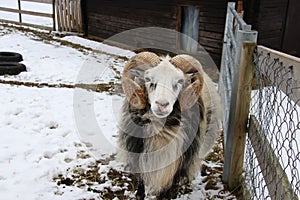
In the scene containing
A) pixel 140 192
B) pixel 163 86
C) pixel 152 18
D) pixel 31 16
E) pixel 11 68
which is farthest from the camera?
pixel 31 16

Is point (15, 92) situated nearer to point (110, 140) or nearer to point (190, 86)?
point (110, 140)

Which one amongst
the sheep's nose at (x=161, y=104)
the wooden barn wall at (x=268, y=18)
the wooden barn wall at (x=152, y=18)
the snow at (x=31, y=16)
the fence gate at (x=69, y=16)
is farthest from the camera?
the snow at (x=31, y=16)

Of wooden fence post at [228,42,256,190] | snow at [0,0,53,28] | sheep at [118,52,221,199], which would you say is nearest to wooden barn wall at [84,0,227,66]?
snow at [0,0,53,28]

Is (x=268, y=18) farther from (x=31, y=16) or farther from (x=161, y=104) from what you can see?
(x=31, y=16)

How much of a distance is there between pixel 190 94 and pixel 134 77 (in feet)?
1.65

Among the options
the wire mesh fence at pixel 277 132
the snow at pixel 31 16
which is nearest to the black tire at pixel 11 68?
the wire mesh fence at pixel 277 132

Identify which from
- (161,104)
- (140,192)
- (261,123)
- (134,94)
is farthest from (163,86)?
(140,192)

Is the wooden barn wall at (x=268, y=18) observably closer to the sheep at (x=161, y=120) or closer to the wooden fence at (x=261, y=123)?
the wooden fence at (x=261, y=123)

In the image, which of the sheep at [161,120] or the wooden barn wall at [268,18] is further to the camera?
the wooden barn wall at [268,18]

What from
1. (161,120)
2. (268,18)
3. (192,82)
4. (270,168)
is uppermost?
(268,18)

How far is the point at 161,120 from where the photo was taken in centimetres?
262

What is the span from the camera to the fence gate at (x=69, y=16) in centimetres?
1220

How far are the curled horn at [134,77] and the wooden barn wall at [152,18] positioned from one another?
542cm

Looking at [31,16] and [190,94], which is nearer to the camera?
[190,94]
